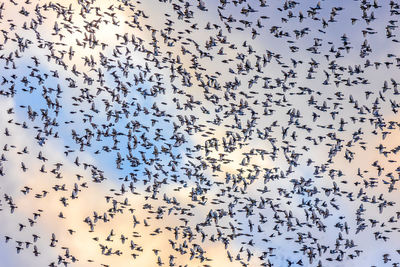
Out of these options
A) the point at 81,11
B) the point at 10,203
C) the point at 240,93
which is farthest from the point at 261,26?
the point at 10,203

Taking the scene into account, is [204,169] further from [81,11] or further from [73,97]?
[81,11]

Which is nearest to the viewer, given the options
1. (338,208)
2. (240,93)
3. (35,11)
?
(35,11)

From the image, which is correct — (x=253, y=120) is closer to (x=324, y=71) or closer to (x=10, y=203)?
(x=324, y=71)

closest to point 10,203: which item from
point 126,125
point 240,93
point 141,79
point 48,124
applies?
point 48,124

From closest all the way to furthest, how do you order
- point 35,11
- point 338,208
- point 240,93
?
point 35,11, point 240,93, point 338,208

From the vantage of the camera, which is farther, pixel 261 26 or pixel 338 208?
pixel 338 208

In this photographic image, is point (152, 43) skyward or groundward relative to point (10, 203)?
skyward

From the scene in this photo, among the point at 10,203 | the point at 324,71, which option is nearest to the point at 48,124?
the point at 10,203

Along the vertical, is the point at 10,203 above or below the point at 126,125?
below

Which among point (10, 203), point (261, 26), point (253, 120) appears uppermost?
point (261, 26)

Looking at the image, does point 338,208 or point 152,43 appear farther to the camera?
point 338,208
